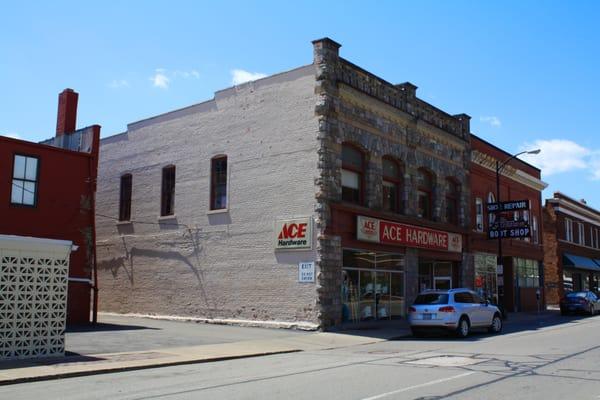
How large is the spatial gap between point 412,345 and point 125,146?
18787 millimetres

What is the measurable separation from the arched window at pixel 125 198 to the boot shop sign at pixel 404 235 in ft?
40.8

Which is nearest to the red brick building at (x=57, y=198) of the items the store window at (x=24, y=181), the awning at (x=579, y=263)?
the store window at (x=24, y=181)

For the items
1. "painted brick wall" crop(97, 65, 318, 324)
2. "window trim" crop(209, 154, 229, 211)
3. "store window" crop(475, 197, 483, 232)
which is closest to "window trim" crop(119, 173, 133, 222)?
"painted brick wall" crop(97, 65, 318, 324)

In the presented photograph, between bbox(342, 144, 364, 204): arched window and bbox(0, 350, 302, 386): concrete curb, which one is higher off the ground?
bbox(342, 144, 364, 204): arched window

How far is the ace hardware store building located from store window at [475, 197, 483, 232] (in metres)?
2.72

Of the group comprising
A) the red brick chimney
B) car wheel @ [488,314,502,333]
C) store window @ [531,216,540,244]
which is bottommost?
car wheel @ [488,314,502,333]

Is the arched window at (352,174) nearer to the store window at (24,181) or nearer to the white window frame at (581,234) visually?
the store window at (24,181)

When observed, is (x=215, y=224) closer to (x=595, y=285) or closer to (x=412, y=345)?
(x=412, y=345)

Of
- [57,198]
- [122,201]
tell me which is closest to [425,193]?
[122,201]

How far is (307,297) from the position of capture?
2177 centimetres

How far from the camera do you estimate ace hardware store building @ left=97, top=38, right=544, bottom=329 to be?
2250 cm

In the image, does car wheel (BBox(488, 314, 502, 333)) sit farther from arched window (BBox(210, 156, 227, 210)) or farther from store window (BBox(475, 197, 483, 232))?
store window (BBox(475, 197, 483, 232))

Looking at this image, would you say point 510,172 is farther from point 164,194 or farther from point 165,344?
point 165,344

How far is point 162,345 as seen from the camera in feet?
54.5
